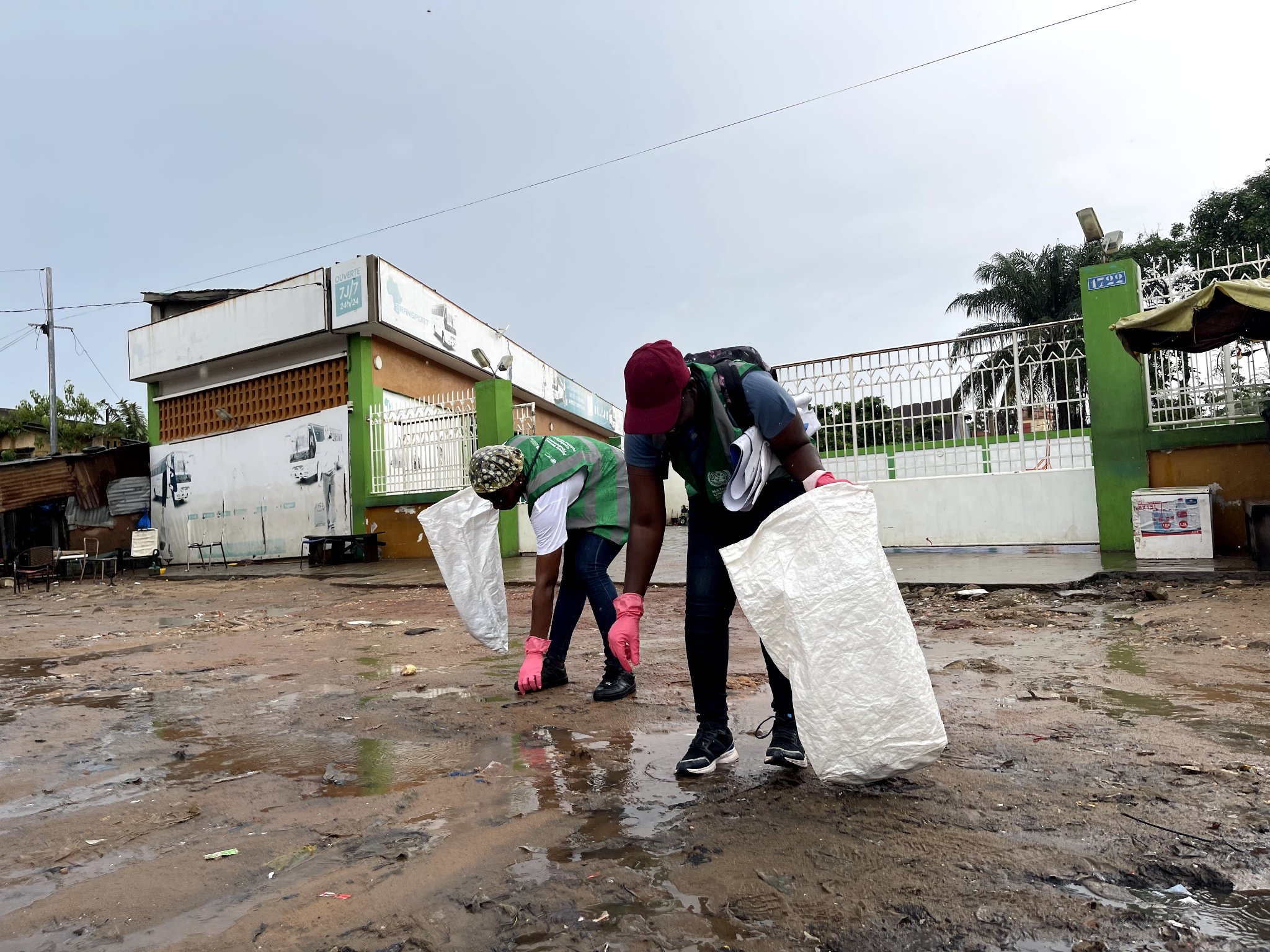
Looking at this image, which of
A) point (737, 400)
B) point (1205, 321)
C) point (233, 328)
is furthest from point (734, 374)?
point (233, 328)

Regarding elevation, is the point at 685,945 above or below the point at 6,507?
below

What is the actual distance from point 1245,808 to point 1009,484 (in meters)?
7.38

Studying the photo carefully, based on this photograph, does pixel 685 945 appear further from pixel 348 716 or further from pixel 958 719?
pixel 348 716

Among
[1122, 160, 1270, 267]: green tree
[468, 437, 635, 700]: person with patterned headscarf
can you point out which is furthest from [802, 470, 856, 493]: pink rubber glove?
[1122, 160, 1270, 267]: green tree

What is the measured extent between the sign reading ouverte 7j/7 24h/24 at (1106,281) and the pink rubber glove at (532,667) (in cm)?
718

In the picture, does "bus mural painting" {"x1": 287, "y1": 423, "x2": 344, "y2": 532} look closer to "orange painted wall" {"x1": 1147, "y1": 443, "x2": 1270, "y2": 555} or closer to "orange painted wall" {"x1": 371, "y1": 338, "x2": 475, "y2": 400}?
"orange painted wall" {"x1": 371, "y1": 338, "x2": 475, "y2": 400}

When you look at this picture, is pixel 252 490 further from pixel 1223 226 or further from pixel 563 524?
pixel 1223 226

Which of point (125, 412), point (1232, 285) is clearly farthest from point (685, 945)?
point (125, 412)

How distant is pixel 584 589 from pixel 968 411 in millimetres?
6540

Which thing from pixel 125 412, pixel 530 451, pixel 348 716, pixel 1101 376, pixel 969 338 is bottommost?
pixel 348 716

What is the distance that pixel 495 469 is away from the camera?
3467 mm

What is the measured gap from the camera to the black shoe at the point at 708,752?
2.33 metres

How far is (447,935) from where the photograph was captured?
1513mm

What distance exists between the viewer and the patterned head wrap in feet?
11.3
